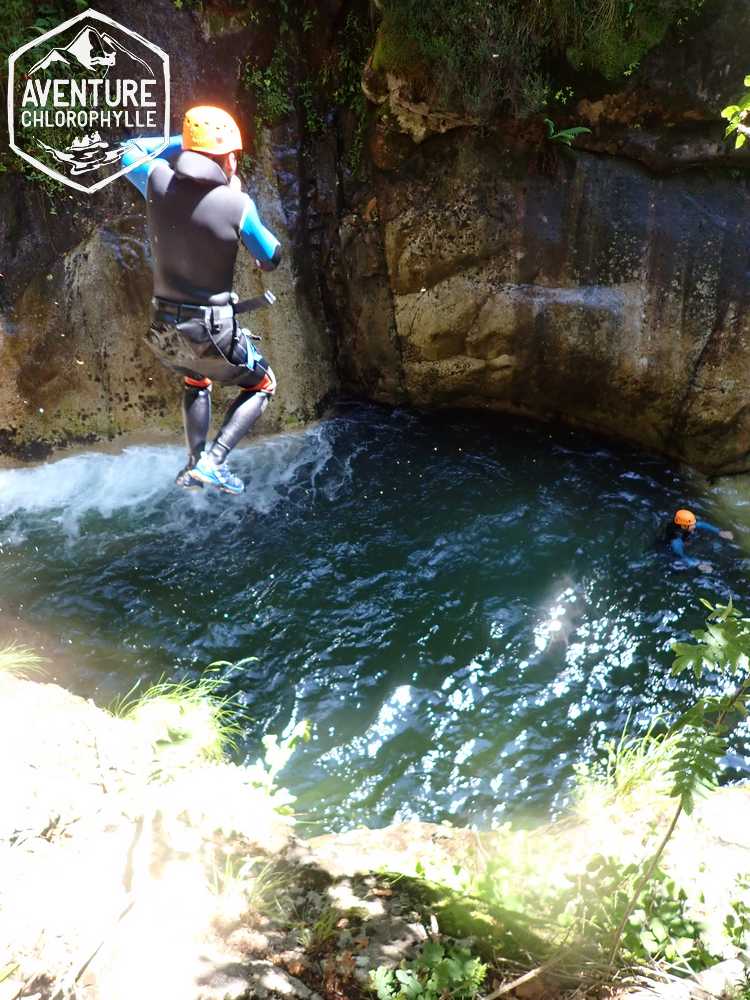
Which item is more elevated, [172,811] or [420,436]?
[420,436]

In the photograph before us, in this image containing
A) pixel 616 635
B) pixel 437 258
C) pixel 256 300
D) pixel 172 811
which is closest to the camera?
pixel 172 811

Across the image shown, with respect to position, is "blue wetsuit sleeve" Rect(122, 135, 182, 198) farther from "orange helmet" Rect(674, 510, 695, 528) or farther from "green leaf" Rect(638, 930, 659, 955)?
"orange helmet" Rect(674, 510, 695, 528)

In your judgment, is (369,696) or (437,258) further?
(437,258)

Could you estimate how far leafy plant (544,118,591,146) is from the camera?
6680mm

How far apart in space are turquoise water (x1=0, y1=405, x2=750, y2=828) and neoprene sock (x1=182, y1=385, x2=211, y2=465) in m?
1.73

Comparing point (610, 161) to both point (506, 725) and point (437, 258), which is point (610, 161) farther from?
point (506, 725)

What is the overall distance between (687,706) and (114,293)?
21.9 feet

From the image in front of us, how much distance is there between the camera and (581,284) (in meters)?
7.45

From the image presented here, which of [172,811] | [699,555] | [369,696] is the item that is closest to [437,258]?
[699,555]

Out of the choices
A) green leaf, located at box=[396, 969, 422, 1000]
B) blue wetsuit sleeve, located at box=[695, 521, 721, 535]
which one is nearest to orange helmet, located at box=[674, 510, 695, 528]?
blue wetsuit sleeve, located at box=[695, 521, 721, 535]

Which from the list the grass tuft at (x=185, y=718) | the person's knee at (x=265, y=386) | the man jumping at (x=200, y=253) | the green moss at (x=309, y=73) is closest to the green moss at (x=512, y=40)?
the green moss at (x=309, y=73)

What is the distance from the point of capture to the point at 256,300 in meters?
4.64

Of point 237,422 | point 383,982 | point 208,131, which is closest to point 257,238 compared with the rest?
point 208,131

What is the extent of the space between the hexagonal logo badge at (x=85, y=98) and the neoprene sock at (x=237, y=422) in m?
2.96
